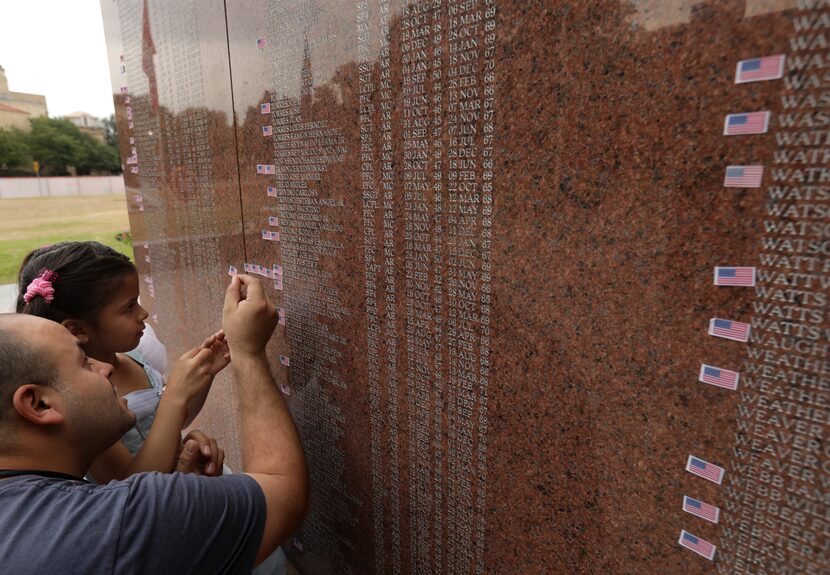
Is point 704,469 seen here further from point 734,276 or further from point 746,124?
point 746,124

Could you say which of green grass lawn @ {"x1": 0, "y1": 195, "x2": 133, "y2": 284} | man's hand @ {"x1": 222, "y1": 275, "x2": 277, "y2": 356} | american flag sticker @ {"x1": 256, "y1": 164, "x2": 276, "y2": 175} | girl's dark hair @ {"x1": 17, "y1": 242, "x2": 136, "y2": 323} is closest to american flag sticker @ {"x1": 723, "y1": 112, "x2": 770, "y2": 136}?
man's hand @ {"x1": 222, "y1": 275, "x2": 277, "y2": 356}

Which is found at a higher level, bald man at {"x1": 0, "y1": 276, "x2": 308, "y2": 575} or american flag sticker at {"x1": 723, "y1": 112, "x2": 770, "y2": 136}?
american flag sticker at {"x1": 723, "y1": 112, "x2": 770, "y2": 136}

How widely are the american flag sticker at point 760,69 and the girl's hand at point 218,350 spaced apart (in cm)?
196

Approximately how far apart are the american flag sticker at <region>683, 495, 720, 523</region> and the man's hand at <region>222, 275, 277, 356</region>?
1.49m

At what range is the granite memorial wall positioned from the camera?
91 centimetres

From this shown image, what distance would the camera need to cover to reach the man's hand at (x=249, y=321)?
1.92m

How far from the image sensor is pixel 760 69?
2.88ft

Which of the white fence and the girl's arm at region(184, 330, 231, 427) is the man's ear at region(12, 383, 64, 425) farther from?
the white fence

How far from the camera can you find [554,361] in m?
1.27

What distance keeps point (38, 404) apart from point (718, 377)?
1.58 m

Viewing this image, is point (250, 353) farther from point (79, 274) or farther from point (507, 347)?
point (507, 347)

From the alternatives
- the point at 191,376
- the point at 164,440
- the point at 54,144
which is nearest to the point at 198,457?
the point at 164,440

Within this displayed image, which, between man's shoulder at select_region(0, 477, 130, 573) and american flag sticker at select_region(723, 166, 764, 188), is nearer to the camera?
american flag sticker at select_region(723, 166, 764, 188)

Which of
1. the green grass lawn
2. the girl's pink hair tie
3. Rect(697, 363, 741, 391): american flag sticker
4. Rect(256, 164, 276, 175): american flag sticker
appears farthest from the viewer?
the green grass lawn
